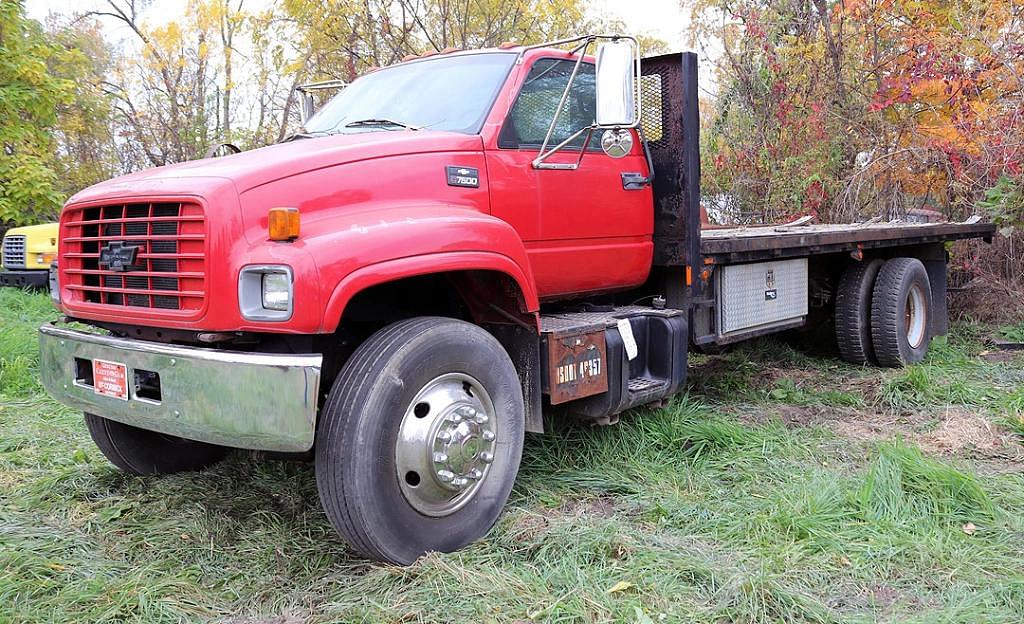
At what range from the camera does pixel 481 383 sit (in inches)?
149

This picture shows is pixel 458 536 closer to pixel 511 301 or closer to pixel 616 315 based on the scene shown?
pixel 511 301

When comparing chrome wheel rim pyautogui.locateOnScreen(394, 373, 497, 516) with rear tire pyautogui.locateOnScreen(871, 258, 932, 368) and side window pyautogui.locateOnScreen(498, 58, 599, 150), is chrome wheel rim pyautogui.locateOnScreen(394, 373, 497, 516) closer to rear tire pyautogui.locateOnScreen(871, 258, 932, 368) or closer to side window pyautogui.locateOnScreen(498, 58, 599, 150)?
side window pyautogui.locateOnScreen(498, 58, 599, 150)

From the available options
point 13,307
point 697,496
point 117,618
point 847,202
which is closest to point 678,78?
point 697,496

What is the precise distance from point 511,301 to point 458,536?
3.64ft

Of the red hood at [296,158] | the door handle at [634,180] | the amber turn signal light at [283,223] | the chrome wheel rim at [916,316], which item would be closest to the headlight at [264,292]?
the amber turn signal light at [283,223]

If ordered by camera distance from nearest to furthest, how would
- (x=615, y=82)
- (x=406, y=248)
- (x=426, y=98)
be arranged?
1. (x=406, y=248)
2. (x=615, y=82)
3. (x=426, y=98)

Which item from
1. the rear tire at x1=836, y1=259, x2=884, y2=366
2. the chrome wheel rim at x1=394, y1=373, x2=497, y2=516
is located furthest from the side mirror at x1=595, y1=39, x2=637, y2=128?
the rear tire at x1=836, y1=259, x2=884, y2=366

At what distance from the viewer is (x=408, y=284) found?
4.03 meters

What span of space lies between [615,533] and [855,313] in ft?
14.6

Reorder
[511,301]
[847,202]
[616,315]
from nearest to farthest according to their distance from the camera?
1. [511,301]
2. [616,315]
3. [847,202]

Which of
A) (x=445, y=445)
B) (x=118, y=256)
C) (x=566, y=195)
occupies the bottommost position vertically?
(x=445, y=445)

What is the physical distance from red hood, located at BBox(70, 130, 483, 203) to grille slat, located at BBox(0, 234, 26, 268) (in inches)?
328

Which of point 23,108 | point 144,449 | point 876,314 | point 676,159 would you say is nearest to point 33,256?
point 23,108

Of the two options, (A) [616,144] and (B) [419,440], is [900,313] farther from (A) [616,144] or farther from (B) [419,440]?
(B) [419,440]
